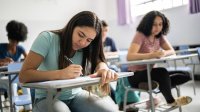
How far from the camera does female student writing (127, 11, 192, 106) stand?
2164 mm

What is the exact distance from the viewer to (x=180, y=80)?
2408 millimetres

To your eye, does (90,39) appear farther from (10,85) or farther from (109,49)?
(109,49)

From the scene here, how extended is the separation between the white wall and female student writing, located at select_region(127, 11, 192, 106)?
7.75ft

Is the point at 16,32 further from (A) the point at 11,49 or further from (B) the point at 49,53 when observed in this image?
(B) the point at 49,53

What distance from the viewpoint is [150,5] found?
581 centimetres

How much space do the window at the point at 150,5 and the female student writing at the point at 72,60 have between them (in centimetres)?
388

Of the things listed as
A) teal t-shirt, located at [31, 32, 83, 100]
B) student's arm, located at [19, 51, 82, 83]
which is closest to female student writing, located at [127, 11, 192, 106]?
teal t-shirt, located at [31, 32, 83, 100]

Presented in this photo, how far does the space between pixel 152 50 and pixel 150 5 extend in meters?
3.52

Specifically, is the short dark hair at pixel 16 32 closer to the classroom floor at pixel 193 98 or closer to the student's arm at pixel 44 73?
the classroom floor at pixel 193 98

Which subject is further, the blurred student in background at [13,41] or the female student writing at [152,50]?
the blurred student in background at [13,41]

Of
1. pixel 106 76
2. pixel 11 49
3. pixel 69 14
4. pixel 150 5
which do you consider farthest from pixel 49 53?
pixel 69 14

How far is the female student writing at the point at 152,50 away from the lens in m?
2.16

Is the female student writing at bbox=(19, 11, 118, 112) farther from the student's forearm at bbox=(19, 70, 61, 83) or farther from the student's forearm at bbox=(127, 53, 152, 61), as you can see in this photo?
the student's forearm at bbox=(127, 53, 152, 61)

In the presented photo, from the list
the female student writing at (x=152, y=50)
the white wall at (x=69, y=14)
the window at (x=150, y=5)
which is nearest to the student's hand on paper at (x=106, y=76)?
the female student writing at (x=152, y=50)
